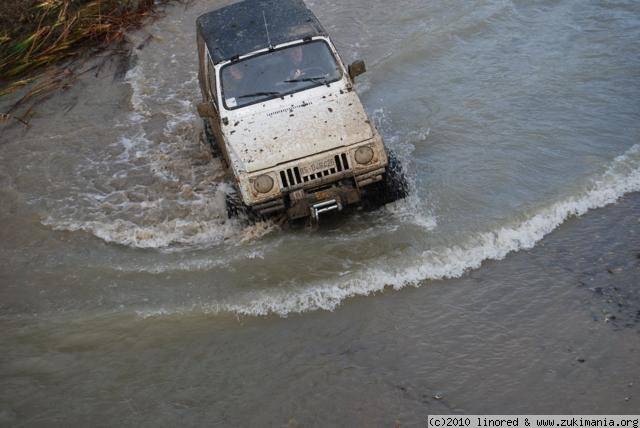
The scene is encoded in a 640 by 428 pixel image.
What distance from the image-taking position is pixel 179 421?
5.56 meters

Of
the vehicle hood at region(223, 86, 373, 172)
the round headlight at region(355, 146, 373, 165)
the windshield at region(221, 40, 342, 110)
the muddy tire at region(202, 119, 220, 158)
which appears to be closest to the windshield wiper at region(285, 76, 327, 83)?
the windshield at region(221, 40, 342, 110)

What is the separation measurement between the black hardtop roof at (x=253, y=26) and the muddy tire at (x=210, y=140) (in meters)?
1.24

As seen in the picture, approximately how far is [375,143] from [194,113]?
4.51 m

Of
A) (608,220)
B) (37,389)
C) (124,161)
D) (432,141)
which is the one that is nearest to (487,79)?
(432,141)

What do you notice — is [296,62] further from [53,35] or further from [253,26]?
[53,35]

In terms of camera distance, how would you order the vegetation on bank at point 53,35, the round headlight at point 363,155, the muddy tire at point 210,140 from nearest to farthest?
the round headlight at point 363,155
the muddy tire at point 210,140
the vegetation on bank at point 53,35

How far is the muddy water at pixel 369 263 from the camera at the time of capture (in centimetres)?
568

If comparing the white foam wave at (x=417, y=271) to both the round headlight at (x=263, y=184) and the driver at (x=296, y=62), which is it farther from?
the driver at (x=296, y=62)

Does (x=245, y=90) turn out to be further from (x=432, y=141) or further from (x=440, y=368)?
(x=440, y=368)

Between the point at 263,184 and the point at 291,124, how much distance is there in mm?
739

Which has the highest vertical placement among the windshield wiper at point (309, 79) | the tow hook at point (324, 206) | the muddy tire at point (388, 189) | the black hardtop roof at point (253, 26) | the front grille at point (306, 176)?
the black hardtop roof at point (253, 26)

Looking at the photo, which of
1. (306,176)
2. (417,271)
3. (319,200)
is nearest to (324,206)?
(319,200)

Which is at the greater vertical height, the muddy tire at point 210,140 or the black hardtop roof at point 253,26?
the black hardtop roof at point 253,26

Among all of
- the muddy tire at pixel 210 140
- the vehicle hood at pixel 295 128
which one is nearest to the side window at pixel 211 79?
the vehicle hood at pixel 295 128
